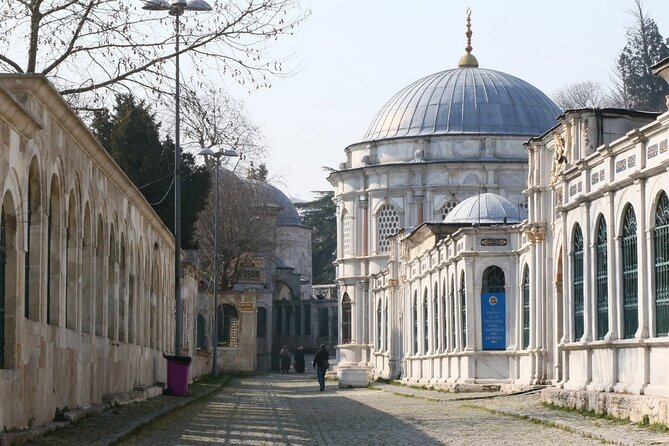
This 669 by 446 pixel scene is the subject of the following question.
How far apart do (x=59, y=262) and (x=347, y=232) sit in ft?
173

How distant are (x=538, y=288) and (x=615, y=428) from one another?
535 inches

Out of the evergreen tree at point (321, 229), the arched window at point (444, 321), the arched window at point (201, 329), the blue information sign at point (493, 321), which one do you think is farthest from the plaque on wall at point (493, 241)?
the evergreen tree at point (321, 229)

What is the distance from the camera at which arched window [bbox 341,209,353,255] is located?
238 ft

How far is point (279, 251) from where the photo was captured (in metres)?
104

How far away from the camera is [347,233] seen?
240 feet

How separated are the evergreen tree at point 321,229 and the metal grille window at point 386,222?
37.9 m

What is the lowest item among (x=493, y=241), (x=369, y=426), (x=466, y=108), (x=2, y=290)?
(x=369, y=426)

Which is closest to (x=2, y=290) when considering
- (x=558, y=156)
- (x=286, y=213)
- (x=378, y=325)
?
(x=558, y=156)

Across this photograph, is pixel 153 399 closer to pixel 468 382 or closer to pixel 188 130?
pixel 468 382

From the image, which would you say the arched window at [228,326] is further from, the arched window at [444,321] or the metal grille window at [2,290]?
the metal grille window at [2,290]

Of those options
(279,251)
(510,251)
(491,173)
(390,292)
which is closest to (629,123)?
(510,251)

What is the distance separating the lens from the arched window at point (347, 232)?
72.5 meters

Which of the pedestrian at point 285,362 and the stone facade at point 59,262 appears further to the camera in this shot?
the pedestrian at point 285,362

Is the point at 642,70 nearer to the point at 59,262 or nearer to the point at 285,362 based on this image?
the point at 285,362
